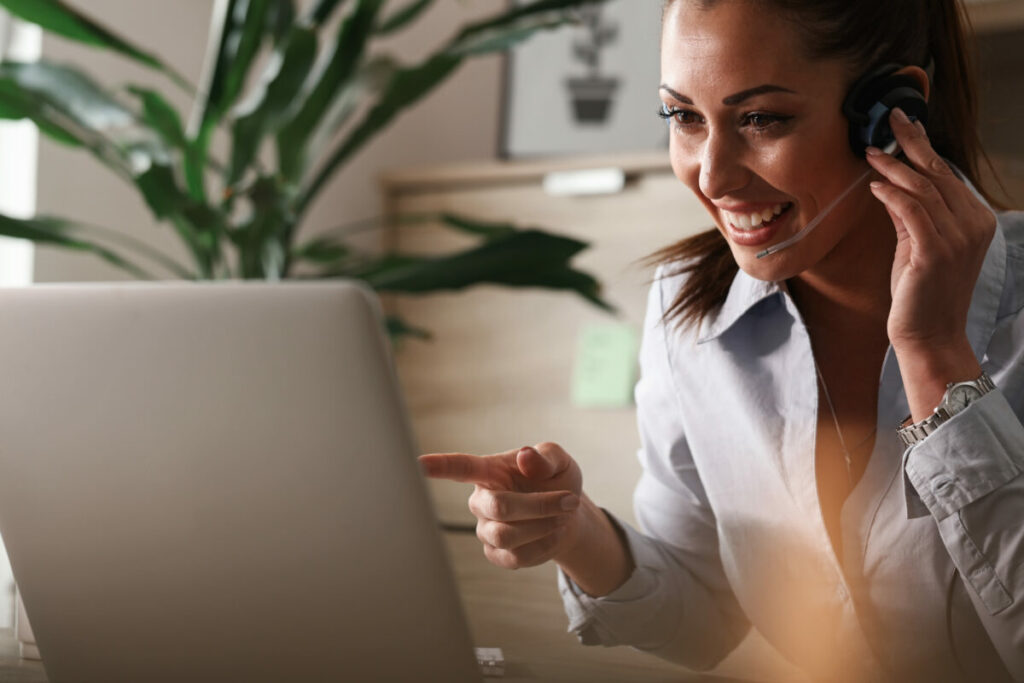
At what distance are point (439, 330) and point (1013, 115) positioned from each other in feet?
3.97

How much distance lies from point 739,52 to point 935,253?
0.21 metres

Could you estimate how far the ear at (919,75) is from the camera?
0.82 m

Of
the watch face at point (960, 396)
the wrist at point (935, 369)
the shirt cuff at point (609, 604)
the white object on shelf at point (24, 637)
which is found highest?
the wrist at point (935, 369)

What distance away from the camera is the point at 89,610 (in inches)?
21.8

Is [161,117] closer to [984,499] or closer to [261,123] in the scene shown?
[261,123]

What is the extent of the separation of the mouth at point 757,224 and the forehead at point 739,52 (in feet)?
0.33

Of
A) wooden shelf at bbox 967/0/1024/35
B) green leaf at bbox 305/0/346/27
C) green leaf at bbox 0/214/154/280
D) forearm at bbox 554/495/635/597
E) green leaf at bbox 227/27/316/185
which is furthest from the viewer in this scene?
green leaf at bbox 305/0/346/27

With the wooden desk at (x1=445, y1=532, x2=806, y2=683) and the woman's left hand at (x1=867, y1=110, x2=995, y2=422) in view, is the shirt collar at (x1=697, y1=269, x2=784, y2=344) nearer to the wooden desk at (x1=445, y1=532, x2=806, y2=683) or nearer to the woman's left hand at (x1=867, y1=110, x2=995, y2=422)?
the woman's left hand at (x1=867, y1=110, x2=995, y2=422)

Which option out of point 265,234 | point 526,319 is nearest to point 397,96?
point 265,234

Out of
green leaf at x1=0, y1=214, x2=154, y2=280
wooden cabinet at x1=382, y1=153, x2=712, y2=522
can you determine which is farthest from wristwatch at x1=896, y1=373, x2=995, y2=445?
green leaf at x1=0, y1=214, x2=154, y2=280

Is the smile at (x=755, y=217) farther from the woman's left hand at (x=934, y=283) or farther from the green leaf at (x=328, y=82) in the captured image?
the green leaf at (x=328, y=82)

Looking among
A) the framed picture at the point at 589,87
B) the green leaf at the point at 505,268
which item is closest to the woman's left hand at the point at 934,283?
the green leaf at the point at 505,268

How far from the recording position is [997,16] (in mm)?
1068

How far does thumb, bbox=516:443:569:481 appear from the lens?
0.81 m
